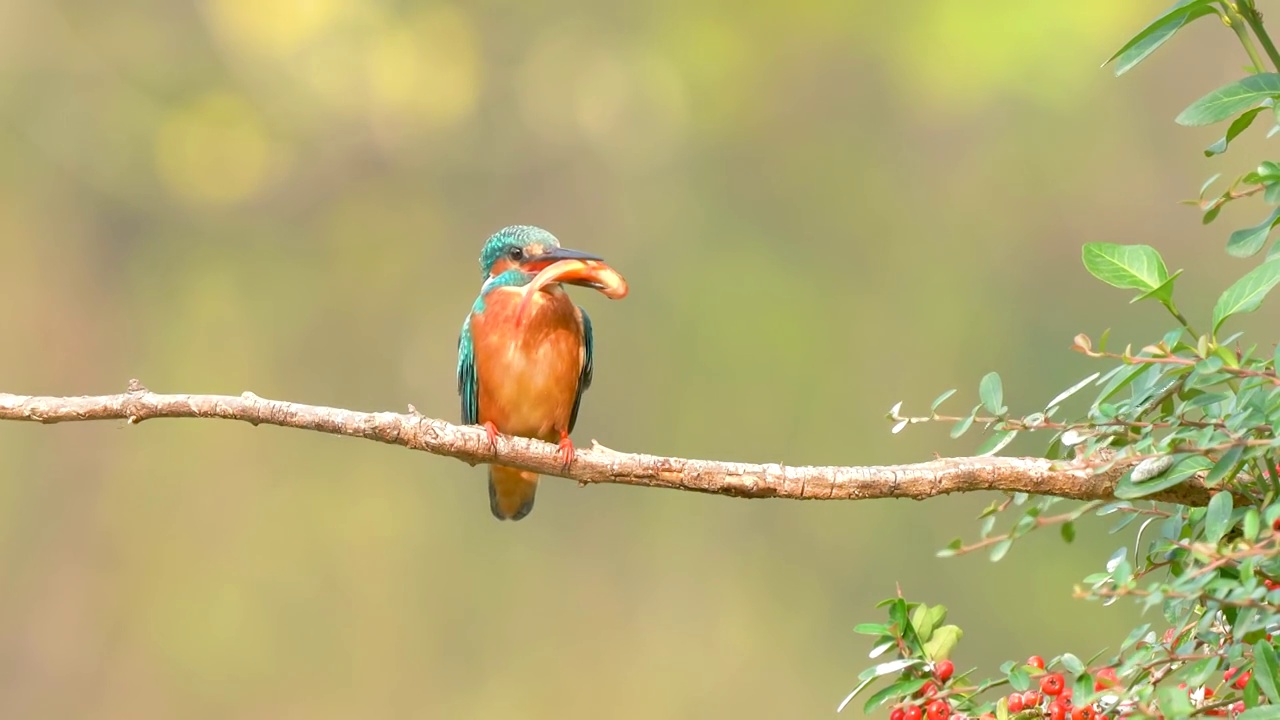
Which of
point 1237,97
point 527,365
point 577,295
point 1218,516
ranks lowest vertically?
point 1218,516

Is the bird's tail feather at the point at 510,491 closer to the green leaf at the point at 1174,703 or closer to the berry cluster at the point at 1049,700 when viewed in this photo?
the berry cluster at the point at 1049,700

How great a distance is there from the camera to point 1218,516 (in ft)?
3.08

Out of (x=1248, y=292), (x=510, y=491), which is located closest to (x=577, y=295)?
(x=510, y=491)

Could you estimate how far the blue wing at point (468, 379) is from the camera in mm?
2270

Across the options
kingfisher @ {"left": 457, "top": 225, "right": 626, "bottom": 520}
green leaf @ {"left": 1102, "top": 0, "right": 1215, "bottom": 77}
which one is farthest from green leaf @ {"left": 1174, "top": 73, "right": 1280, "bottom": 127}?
kingfisher @ {"left": 457, "top": 225, "right": 626, "bottom": 520}


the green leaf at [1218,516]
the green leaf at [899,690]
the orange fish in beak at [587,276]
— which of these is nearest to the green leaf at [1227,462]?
the green leaf at [1218,516]

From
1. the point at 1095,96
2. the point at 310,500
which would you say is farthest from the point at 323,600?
the point at 1095,96

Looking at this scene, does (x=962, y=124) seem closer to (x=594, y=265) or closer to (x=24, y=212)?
(x=594, y=265)

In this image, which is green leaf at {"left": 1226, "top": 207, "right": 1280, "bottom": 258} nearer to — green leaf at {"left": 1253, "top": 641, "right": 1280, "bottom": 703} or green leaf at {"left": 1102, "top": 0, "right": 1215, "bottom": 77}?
green leaf at {"left": 1102, "top": 0, "right": 1215, "bottom": 77}

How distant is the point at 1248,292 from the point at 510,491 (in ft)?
5.50

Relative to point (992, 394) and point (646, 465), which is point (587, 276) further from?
point (992, 394)

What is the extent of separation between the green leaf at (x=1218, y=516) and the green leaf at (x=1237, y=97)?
32 cm

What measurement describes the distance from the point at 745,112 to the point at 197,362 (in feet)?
6.11

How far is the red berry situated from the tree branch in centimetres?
20
